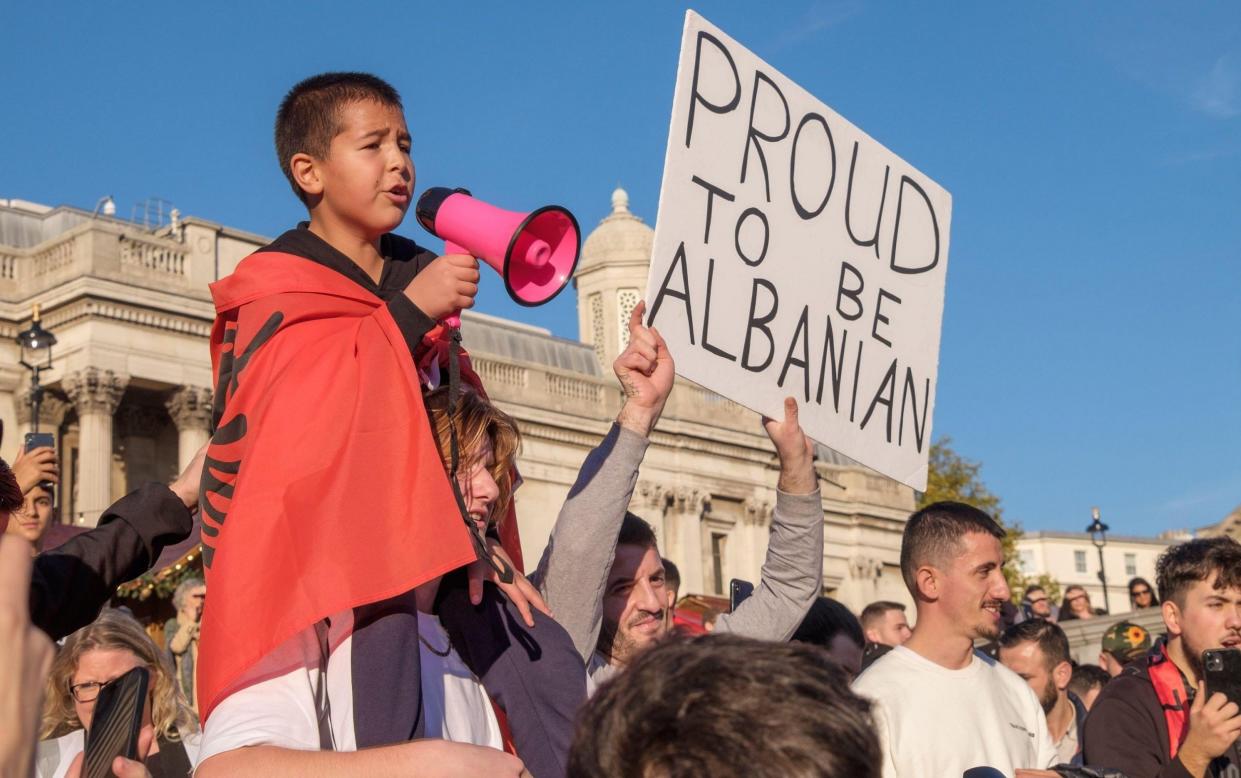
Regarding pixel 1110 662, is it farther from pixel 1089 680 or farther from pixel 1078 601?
pixel 1078 601

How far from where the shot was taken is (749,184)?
5012mm

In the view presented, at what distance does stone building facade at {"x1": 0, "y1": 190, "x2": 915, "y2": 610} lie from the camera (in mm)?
32188

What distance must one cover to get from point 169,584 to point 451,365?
1671cm

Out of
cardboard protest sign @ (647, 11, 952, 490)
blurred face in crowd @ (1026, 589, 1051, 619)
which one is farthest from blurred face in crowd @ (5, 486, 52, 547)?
blurred face in crowd @ (1026, 589, 1051, 619)

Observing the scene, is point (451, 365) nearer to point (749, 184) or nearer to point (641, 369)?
point (641, 369)

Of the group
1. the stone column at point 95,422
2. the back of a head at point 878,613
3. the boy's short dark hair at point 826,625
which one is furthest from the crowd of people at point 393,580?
the stone column at point 95,422

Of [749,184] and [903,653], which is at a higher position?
[749,184]

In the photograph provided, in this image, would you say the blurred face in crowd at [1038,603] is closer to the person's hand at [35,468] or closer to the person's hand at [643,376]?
the person's hand at [643,376]

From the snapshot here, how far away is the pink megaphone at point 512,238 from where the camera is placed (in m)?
3.44

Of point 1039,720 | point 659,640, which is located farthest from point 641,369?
point 659,640

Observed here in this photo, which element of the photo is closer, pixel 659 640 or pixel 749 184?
pixel 659 640

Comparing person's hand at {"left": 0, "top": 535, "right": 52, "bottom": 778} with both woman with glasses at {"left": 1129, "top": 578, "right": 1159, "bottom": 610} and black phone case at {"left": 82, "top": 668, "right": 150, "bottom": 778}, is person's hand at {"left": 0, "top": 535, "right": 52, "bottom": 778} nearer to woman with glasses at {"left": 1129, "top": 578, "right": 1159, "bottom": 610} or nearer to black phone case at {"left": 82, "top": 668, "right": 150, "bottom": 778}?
black phone case at {"left": 82, "top": 668, "right": 150, "bottom": 778}

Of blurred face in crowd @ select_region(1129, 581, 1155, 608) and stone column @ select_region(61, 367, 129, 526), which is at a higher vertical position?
stone column @ select_region(61, 367, 129, 526)

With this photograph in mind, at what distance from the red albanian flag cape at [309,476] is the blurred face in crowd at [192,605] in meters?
5.10
